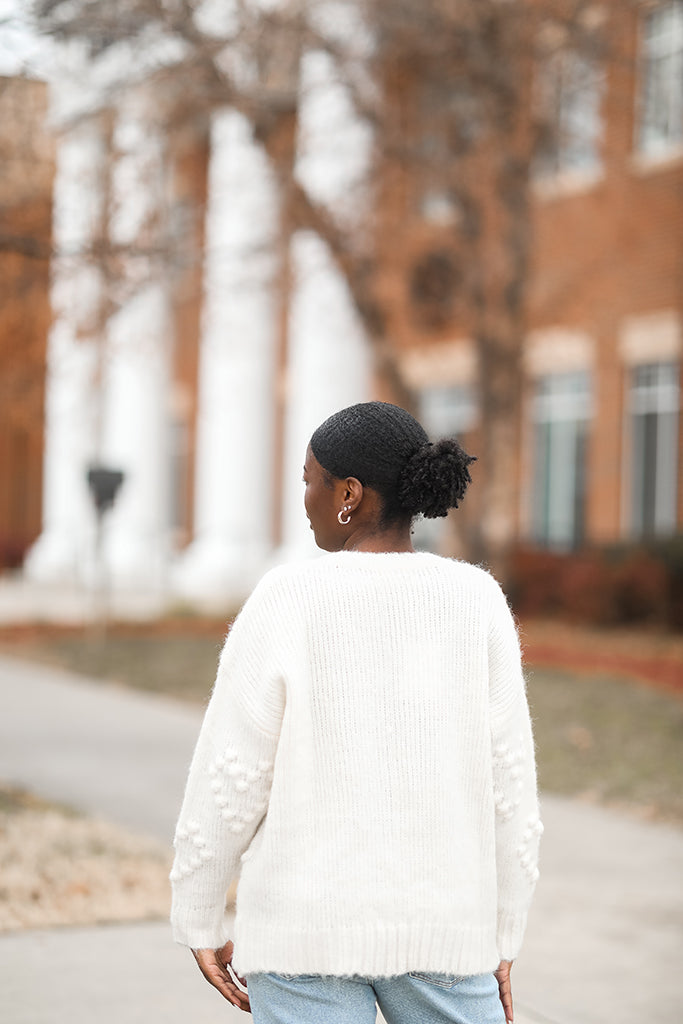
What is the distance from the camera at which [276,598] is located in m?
2.27

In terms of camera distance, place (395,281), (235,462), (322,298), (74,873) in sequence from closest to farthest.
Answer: (74,873) → (395,281) → (322,298) → (235,462)

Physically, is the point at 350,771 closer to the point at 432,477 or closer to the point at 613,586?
the point at 432,477

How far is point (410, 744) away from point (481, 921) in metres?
0.33

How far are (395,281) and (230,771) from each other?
17.0 meters

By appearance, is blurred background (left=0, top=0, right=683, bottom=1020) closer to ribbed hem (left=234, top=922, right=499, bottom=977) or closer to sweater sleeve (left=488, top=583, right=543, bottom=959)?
sweater sleeve (left=488, top=583, right=543, bottom=959)

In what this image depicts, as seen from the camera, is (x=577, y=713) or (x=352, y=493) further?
(x=577, y=713)

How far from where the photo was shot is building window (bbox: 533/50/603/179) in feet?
48.9

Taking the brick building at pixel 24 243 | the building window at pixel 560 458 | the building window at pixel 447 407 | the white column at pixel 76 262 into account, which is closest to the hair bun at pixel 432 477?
the brick building at pixel 24 243

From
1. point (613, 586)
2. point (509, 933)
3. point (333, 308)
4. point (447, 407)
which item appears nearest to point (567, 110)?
point (333, 308)

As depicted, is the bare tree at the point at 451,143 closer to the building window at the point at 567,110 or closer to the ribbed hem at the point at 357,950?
the building window at the point at 567,110

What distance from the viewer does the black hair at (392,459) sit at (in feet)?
7.59

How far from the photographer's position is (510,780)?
7.89 ft

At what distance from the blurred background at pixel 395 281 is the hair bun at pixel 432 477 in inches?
214

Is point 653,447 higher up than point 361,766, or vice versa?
point 653,447
